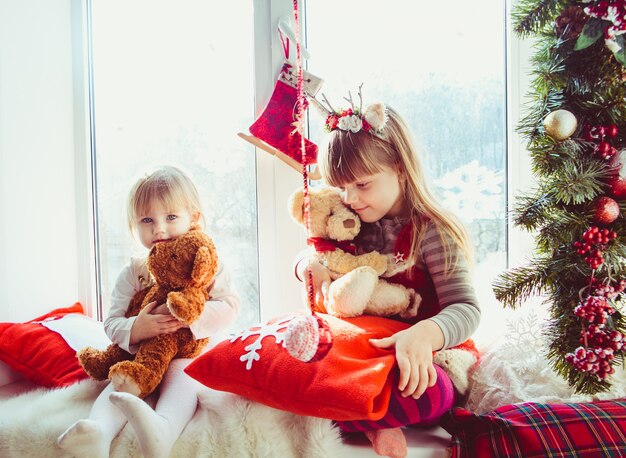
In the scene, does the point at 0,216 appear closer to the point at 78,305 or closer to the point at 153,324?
→ the point at 78,305

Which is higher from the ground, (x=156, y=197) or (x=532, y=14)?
(x=532, y=14)

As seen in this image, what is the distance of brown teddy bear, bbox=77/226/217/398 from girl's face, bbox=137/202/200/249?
5cm

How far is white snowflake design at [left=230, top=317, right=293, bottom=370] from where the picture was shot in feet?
2.90

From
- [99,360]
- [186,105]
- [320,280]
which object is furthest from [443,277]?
[186,105]

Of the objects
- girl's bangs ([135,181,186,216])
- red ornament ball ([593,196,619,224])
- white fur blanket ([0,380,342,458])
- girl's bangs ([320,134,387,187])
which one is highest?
girl's bangs ([320,134,387,187])

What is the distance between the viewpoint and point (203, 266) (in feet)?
3.39

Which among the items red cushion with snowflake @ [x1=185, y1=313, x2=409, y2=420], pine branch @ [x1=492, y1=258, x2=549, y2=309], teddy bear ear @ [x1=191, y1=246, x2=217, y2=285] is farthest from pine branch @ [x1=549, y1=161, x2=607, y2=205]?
teddy bear ear @ [x1=191, y1=246, x2=217, y2=285]

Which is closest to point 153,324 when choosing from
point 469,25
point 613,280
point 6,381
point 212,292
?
point 212,292

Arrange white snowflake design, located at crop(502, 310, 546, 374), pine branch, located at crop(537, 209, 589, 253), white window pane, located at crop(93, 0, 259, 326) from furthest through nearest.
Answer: white window pane, located at crop(93, 0, 259, 326)
white snowflake design, located at crop(502, 310, 546, 374)
pine branch, located at crop(537, 209, 589, 253)

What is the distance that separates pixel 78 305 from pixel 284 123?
860 mm

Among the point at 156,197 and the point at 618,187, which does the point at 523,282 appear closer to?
the point at 618,187

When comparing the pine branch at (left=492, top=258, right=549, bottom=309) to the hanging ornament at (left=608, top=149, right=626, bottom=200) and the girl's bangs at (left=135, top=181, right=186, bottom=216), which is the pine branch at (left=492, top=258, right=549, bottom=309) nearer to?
the hanging ornament at (left=608, top=149, right=626, bottom=200)

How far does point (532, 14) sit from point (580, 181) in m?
0.33

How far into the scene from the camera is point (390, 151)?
1027mm
